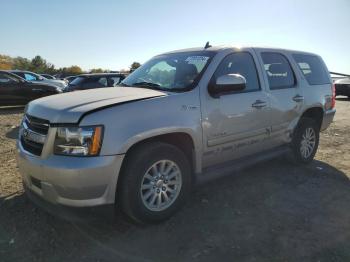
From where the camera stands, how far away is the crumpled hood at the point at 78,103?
10.9 ft

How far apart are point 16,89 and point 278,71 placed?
11986 millimetres

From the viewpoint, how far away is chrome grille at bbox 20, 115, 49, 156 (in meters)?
3.47

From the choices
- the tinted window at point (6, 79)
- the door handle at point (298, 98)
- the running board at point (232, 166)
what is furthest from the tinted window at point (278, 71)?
the tinted window at point (6, 79)

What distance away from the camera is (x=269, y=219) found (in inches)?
159

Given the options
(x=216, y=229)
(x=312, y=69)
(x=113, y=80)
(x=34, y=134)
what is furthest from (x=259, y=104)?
(x=113, y=80)

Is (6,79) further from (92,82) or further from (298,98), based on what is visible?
(298,98)

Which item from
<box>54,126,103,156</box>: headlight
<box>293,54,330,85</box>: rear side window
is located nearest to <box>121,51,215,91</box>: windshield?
<box>54,126,103,156</box>: headlight

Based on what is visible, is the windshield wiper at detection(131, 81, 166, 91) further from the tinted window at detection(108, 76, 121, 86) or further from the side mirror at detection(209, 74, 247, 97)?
the tinted window at detection(108, 76, 121, 86)

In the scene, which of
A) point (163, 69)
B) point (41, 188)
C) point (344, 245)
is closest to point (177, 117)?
point (163, 69)

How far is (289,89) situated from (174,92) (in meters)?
2.21

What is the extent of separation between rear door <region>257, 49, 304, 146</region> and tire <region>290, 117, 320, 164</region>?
0.27 m

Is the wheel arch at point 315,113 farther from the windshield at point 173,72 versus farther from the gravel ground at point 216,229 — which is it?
the windshield at point 173,72

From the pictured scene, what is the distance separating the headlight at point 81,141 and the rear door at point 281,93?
2.70m

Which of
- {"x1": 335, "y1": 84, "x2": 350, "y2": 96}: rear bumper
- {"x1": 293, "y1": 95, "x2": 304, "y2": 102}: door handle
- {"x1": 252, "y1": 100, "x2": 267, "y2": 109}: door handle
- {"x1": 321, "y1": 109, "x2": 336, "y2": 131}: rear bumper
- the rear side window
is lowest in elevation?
{"x1": 335, "y1": 84, "x2": 350, "y2": 96}: rear bumper
